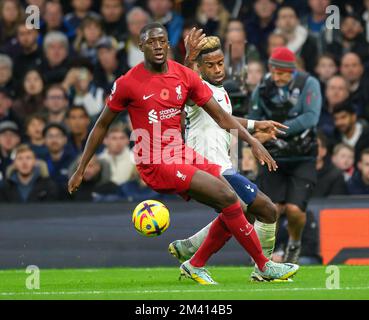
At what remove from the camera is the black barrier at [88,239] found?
1506cm

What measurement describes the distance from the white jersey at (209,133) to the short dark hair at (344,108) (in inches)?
201

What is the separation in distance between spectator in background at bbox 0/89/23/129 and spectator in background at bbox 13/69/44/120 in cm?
8

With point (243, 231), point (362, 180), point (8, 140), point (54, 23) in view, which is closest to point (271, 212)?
point (243, 231)

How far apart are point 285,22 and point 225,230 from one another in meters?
6.76

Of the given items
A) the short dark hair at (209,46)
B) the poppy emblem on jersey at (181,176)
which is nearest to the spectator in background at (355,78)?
the short dark hair at (209,46)

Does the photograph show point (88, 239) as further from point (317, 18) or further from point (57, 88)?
point (317, 18)

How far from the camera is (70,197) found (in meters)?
16.8

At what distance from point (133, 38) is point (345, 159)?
4.23 m

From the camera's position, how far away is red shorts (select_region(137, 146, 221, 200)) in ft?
36.2

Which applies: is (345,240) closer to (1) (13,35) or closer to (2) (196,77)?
(2) (196,77)

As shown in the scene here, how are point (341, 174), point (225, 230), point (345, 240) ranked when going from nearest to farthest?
1. point (225, 230)
2. point (345, 240)
3. point (341, 174)

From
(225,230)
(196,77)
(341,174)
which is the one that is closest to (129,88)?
(196,77)

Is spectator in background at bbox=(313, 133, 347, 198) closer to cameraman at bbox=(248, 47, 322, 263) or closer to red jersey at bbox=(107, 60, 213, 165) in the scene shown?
cameraman at bbox=(248, 47, 322, 263)

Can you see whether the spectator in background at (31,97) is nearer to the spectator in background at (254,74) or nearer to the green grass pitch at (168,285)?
the spectator in background at (254,74)
